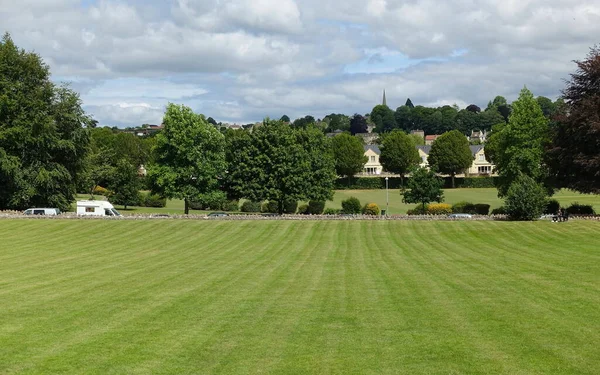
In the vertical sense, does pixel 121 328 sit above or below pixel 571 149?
below

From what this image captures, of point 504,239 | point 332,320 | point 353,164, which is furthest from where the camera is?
point 353,164

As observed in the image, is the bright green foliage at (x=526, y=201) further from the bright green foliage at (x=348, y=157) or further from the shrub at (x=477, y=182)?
the bright green foliage at (x=348, y=157)

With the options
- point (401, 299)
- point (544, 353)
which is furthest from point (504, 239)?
point (544, 353)

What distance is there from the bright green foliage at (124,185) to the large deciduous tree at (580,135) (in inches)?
2182

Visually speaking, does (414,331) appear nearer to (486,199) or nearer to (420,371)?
(420,371)

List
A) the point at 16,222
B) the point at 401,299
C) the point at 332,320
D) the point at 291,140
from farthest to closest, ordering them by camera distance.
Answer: the point at 291,140 < the point at 16,222 < the point at 401,299 < the point at 332,320

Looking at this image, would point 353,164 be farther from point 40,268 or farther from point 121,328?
point 121,328

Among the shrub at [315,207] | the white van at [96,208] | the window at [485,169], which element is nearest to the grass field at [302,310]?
the white van at [96,208]

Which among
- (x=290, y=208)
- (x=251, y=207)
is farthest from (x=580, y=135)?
(x=251, y=207)

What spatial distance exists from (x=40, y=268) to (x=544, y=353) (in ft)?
76.3

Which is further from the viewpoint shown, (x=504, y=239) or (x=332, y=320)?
(x=504, y=239)

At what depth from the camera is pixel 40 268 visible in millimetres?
29875

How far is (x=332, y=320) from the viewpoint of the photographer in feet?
57.2

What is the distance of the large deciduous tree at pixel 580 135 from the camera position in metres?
54.5
